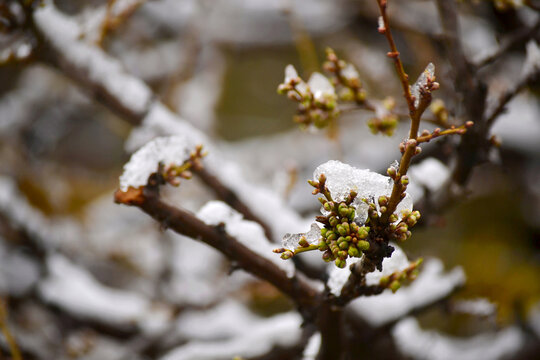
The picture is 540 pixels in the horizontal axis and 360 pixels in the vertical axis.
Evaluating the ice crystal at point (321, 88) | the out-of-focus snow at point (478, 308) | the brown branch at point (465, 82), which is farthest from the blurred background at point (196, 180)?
the ice crystal at point (321, 88)

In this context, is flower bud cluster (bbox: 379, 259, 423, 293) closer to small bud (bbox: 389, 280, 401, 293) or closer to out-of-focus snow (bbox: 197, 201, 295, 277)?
small bud (bbox: 389, 280, 401, 293)

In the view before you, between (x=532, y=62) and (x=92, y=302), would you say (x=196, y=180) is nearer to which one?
(x=92, y=302)

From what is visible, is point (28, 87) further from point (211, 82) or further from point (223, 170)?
point (223, 170)

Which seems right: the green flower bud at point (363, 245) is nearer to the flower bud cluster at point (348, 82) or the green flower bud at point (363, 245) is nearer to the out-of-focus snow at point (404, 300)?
the flower bud cluster at point (348, 82)

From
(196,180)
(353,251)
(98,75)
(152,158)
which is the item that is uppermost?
(98,75)

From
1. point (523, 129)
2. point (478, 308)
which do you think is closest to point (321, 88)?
point (478, 308)
